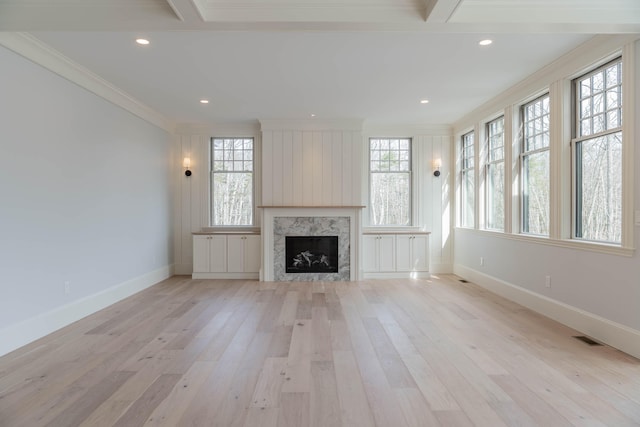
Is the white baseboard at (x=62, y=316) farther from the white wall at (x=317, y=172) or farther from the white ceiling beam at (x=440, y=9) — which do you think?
the white ceiling beam at (x=440, y=9)

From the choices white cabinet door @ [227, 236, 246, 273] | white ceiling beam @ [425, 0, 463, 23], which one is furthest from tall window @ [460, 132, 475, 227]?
white cabinet door @ [227, 236, 246, 273]

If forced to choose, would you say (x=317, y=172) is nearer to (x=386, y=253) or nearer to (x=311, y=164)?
(x=311, y=164)

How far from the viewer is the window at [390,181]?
20.4 feet

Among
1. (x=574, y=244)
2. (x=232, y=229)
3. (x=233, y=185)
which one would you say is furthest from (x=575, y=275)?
(x=233, y=185)

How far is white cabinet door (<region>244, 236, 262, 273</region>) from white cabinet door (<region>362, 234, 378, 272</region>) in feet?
6.21

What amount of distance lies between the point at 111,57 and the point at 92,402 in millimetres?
3209

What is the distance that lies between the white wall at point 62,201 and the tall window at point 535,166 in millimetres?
5421

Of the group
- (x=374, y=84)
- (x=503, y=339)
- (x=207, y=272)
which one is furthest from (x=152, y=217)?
(x=503, y=339)

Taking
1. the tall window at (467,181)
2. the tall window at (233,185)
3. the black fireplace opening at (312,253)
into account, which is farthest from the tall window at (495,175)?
the tall window at (233,185)

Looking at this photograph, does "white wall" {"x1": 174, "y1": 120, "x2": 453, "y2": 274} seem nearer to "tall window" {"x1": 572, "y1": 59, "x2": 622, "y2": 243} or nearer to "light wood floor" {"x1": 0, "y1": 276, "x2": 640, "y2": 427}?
"light wood floor" {"x1": 0, "y1": 276, "x2": 640, "y2": 427}

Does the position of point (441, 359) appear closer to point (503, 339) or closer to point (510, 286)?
point (503, 339)

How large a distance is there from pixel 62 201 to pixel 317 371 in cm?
317

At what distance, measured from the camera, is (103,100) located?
4.11m

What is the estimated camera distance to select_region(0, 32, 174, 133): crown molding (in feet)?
9.54
